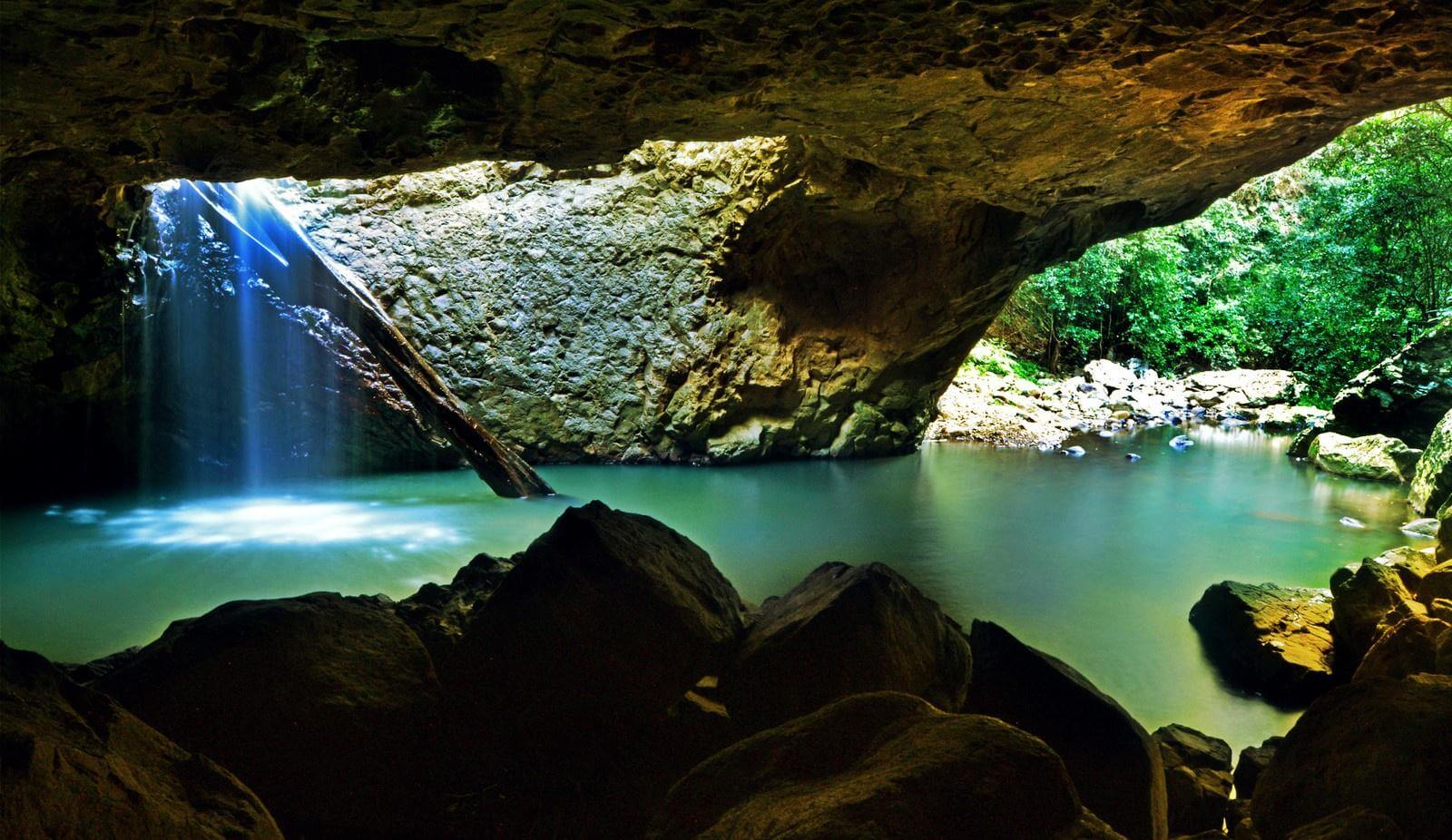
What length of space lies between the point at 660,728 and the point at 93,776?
1269mm

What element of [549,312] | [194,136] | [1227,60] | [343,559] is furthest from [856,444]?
[194,136]

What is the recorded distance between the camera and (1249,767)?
2432 millimetres

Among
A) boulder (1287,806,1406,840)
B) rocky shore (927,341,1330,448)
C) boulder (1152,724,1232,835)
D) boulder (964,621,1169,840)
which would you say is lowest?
boulder (1152,724,1232,835)

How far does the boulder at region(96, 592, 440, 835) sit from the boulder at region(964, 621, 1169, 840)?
1.53 m

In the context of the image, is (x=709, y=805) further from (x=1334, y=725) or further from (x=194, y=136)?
(x=194, y=136)

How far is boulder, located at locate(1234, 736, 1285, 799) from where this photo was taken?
2379 millimetres

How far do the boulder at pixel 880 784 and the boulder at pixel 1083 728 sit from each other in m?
0.53

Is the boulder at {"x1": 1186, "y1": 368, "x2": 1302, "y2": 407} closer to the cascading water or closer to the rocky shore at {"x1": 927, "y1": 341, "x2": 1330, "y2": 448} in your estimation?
the rocky shore at {"x1": 927, "y1": 341, "x2": 1330, "y2": 448}

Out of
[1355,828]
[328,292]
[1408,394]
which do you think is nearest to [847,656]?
[1355,828]

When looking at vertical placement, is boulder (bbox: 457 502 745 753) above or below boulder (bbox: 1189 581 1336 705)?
above

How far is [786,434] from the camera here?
371 inches

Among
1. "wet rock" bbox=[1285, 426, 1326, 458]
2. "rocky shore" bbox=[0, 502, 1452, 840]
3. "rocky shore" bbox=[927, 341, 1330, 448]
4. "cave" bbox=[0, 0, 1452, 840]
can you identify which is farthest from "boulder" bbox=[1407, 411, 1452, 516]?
"rocky shore" bbox=[0, 502, 1452, 840]

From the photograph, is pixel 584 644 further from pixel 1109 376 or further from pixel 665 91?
pixel 1109 376

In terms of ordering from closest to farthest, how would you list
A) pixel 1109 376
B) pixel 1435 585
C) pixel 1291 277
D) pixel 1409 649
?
pixel 1409 649, pixel 1435 585, pixel 1291 277, pixel 1109 376
